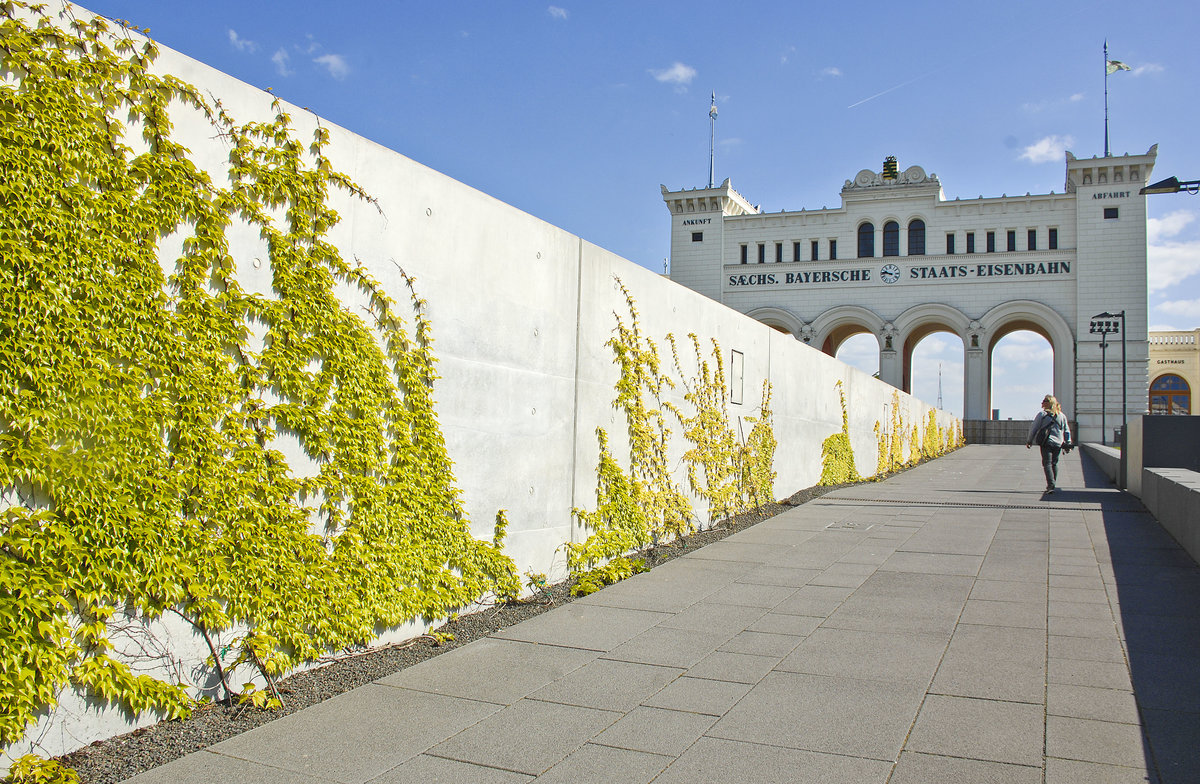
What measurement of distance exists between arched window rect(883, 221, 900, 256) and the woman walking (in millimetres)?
36567

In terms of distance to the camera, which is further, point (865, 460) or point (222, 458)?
point (865, 460)

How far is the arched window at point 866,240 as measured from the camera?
1957 inches

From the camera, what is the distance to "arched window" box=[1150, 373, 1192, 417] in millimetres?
56928

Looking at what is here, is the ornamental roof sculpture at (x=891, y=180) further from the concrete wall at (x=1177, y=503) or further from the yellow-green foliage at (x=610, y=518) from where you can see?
the yellow-green foliage at (x=610, y=518)

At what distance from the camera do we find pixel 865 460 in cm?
1797

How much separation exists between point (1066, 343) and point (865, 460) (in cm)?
3346

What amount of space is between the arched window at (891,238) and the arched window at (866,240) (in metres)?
0.65

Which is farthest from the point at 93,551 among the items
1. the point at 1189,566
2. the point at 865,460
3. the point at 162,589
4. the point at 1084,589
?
the point at 865,460

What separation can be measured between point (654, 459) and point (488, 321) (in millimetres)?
2918

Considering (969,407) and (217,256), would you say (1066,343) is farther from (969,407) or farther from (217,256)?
(217,256)

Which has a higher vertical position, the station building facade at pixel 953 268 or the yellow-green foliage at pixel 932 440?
the station building facade at pixel 953 268

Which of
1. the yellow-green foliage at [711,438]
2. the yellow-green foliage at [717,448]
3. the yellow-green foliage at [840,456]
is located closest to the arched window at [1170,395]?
the yellow-green foliage at [840,456]

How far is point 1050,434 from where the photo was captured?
14.5 metres

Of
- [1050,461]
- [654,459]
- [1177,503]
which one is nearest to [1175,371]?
[1050,461]
